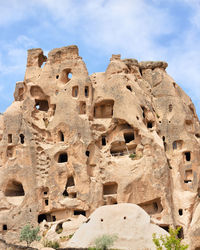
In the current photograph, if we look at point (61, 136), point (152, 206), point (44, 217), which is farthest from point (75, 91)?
point (152, 206)

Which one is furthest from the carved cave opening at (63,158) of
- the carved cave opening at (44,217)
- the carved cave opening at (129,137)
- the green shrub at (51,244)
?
the green shrub at (51,244)

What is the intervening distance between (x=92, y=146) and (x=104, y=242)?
15745 millimetres

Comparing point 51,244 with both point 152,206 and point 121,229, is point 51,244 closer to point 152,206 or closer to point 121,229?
point 121,229

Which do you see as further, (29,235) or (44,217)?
(44,217)

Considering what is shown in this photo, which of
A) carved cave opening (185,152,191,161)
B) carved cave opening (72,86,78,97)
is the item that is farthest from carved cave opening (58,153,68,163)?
carved cave opening (185,152,191,161)

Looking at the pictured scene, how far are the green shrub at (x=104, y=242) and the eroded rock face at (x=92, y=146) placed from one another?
10337 mm

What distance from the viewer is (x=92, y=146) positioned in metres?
44.4

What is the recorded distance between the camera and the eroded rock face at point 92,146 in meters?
41.7

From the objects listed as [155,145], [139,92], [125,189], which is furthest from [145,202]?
[139,92]

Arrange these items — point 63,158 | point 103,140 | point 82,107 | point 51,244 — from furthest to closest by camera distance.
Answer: point 103,140 < point 82,107 < point 63,158 < point 51,244

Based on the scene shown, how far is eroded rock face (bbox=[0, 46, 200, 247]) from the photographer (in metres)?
41.7

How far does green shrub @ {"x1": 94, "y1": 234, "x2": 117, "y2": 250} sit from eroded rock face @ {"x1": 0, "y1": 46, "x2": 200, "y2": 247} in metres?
10.3

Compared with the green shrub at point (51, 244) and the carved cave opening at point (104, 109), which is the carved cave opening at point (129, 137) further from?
the green shrub at point (51, 244)

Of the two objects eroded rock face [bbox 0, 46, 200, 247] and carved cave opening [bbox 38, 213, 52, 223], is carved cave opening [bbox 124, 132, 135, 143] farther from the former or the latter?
carved cave opening [bbox 38, 213, 52, 223]
